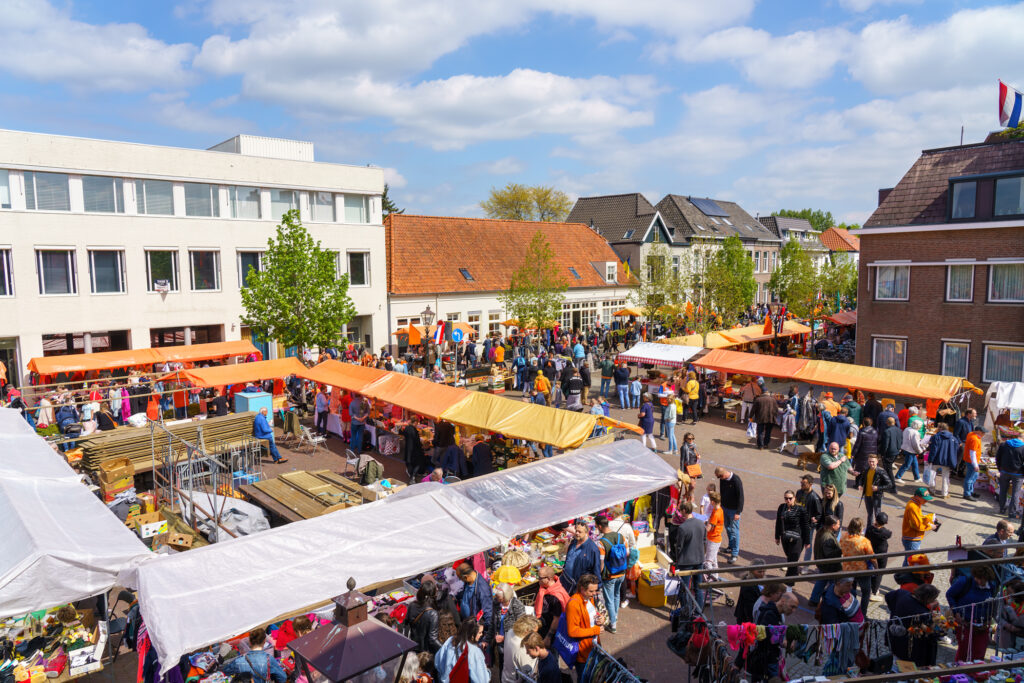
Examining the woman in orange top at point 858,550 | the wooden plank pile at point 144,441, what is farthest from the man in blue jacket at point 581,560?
the wooden plank pile at point 144,441

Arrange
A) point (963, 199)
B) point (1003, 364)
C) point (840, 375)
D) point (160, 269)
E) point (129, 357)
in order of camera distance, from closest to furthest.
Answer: point (840, 375) < point (1003, 364) < point (963, 199) < point (129, 357) < point (160, 269)

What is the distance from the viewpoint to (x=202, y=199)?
27.0m

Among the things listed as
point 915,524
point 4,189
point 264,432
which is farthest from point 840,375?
point 4,189

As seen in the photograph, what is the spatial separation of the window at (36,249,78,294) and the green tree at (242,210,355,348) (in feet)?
19.4

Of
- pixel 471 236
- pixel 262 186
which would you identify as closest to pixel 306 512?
pixel 262 186

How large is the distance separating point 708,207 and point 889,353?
3179 centimetres

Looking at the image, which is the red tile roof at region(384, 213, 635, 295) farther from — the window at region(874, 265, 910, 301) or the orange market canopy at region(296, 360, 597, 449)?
the window at region(874, 265, 910, 301)

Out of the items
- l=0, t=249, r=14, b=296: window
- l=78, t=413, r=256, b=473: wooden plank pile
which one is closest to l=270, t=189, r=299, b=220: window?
l=0, t=249, r=14, b=296: window

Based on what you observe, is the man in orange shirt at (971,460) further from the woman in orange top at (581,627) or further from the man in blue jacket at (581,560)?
the woman in orange top at (581,627)

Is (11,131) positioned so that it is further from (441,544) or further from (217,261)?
(441,544)

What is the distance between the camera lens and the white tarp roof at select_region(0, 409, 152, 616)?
22.7ft

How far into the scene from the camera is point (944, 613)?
8.02m

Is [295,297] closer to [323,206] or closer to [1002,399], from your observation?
[323,206]

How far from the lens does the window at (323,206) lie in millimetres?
Result: 30264
